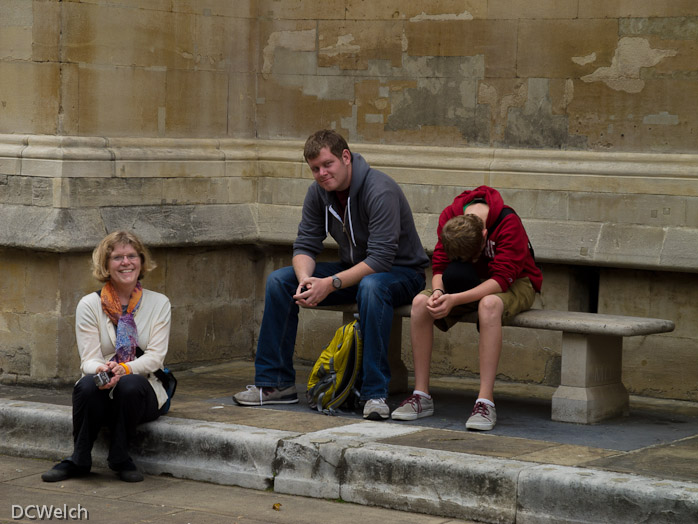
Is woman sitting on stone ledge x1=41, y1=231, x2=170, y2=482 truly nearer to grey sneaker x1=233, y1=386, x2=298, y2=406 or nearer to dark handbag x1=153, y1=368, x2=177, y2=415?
dark handbag x1=153, y1=368, x2=177, y2=415

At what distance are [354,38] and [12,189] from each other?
237 centimetres

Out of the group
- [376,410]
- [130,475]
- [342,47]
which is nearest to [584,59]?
[342,47]

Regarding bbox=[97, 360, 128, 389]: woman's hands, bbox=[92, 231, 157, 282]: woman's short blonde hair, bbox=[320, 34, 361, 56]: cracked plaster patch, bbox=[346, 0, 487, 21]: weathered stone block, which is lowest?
bbox=[97, 360, 128, 389]: woman's hands

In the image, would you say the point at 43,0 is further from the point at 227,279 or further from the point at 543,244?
the point at 543,244

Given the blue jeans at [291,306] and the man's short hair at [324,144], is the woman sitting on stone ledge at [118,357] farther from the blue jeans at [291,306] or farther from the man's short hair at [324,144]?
the man's short hair at [324,144]

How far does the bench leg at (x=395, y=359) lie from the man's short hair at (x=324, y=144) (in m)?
1.03

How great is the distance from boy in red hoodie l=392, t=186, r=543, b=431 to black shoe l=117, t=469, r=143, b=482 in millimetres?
1379

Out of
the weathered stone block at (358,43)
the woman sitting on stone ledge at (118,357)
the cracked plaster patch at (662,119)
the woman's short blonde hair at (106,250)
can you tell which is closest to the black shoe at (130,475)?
the woman sitting on stone ledge at (118,357)

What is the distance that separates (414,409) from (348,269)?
91 centimetres

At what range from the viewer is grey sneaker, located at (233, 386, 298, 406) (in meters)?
7.12

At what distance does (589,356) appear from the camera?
21.9 ft

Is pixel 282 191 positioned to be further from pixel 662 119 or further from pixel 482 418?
pixel 482 418

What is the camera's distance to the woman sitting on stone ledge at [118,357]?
605 cm

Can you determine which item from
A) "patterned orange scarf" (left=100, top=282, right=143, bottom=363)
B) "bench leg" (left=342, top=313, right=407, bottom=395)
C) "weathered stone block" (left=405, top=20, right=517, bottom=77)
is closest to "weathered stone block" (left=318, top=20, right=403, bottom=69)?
"weathered stone block" (left=405, top=20, right=517, bottom=77)
